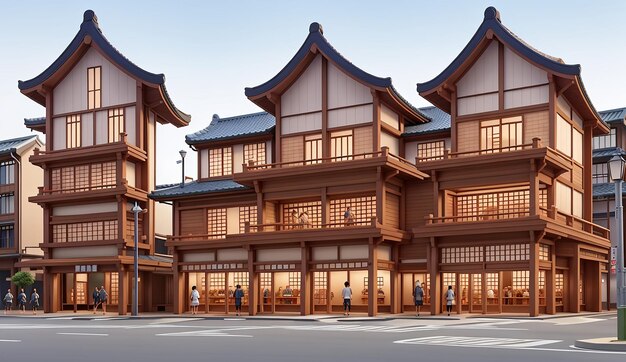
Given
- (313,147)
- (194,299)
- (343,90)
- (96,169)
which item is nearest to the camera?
(194,299)

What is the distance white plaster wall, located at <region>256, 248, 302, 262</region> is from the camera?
4553cm

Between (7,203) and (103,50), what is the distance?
17926 millimetres

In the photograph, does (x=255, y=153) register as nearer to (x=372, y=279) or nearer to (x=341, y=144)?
(x=341, y=144)

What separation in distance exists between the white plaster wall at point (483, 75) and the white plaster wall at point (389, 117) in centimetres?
422

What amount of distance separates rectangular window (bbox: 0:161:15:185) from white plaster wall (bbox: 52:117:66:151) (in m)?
11.0

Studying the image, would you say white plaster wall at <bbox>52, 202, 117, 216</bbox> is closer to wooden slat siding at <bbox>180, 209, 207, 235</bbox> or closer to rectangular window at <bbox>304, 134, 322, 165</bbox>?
wooden slat siding at <bbox>180, 209, 207, 235</bbox>

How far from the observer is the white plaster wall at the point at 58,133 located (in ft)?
178

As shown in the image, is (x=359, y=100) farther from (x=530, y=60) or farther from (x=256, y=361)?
(x=256, y=361)

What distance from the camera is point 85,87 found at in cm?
5378

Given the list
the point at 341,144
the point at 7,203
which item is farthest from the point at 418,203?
the point at 7,203

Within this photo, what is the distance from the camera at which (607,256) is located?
5025 cm

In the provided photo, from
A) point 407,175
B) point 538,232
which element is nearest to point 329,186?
point 407,175

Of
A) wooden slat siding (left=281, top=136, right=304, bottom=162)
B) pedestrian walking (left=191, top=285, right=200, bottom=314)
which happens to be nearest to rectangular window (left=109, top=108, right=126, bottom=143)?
wooden slat siding (left=281, top=136, right=304, bottom=162)

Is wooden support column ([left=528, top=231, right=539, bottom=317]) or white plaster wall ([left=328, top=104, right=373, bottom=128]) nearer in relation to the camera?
wooden support column ([left=528, top=231, right=539, bottom=317])
